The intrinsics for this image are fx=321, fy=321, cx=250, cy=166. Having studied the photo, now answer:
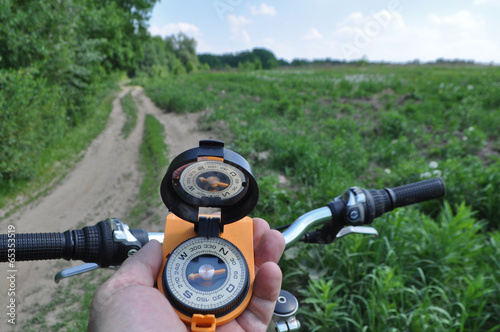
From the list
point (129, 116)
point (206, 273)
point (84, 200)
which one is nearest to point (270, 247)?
point (206, 273)

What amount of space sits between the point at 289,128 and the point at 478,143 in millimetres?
3524

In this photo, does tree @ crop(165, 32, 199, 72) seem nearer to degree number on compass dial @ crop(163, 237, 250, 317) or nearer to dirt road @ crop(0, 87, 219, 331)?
dirt road @ crop(0, 87, 219, 331)

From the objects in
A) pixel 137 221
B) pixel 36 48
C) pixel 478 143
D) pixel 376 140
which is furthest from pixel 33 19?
pixel 478 143

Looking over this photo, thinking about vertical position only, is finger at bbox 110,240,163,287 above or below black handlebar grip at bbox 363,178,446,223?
below

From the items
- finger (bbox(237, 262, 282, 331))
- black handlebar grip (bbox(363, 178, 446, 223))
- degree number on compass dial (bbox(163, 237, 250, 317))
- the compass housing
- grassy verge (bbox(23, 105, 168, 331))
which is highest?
the compass housing

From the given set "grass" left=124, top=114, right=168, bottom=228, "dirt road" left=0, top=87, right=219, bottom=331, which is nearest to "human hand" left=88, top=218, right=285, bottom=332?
"dirt road" left=0, top=87, right=219, bottom=331

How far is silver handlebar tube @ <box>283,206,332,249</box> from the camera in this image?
4.69 feet

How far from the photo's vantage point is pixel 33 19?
614cm

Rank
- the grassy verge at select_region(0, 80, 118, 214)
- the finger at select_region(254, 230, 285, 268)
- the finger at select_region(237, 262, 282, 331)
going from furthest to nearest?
the grassy verge at select_region(0, 80, 118, 214) → the finger at select_region(254, 230, 285, 268) → the finger at select_region(237, 262, 282, 331)

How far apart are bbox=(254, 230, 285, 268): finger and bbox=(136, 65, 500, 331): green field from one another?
1234mm

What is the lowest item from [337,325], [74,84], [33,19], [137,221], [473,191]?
[137,221]

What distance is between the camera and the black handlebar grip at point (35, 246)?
107 centimetres

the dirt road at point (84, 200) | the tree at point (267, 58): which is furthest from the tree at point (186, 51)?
the dirt road at point (84, 200)

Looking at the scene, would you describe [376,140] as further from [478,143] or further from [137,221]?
[137,221]
